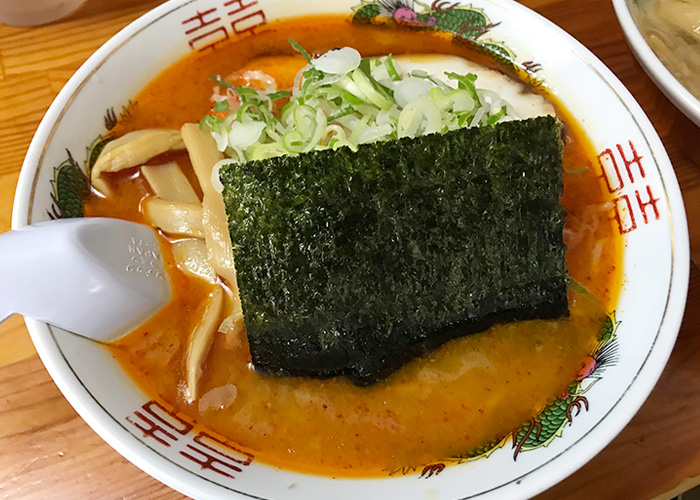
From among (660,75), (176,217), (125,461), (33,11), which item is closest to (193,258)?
(176,217)

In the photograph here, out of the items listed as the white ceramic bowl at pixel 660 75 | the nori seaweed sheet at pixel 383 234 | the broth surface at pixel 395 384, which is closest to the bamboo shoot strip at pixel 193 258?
the broth surface at pixel 395 384

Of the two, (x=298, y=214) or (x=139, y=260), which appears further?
(x=139, y=260)

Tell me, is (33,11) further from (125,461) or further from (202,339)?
(125,461)

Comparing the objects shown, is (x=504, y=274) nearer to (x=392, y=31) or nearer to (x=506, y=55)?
(x=506, y=55)

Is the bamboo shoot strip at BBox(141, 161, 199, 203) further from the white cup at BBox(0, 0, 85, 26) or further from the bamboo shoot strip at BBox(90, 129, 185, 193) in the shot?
the white cup at BBox(0, 0, 85, 26)

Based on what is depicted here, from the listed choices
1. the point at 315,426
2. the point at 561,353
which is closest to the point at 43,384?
the point at 315,426

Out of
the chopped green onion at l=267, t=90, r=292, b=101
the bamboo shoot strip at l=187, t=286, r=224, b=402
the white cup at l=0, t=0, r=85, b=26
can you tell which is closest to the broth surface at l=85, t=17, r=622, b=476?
the bamboo shoot strip at l=187, t=286, r=224, b=402
